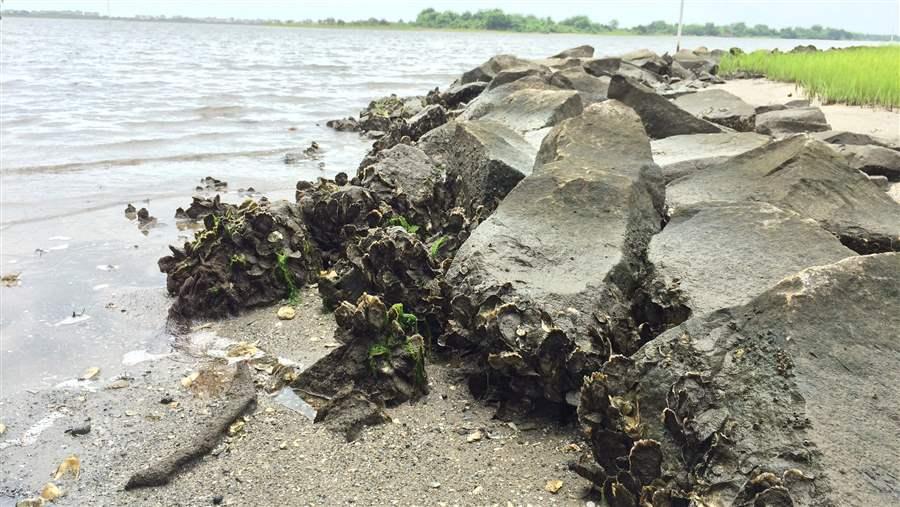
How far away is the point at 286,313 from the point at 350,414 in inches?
62.4

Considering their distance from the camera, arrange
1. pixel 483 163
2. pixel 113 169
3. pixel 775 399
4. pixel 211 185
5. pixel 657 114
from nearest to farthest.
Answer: pixel 775 399 → pixel 483 163 → pixel 657 114 → pixel 211 185 → pixel 113 169

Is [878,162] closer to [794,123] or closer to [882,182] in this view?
[882,182]

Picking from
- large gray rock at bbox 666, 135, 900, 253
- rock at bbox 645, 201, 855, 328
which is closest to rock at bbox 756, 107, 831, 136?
large gray rock at bbox 666, 135, 900, 253

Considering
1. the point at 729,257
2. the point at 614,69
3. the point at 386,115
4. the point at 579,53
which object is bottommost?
the point at 386,115

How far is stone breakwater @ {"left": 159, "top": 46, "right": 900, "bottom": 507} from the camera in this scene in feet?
7.93

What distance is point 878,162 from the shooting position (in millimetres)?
6117

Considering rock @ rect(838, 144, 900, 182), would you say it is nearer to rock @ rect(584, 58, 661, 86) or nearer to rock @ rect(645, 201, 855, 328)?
rock @ rect(645, 201, 855, 328)

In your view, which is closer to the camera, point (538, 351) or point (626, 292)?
point (538, 351)

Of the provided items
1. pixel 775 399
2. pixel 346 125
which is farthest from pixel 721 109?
pixel 346 125

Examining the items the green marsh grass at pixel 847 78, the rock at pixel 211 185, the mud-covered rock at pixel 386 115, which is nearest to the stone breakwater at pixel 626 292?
the rock at pixel 211 185

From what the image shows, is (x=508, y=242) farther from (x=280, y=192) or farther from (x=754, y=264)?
(x=280, y=192)

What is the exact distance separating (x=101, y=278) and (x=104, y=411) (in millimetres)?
2305

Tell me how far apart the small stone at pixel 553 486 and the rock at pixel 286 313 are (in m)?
2.36

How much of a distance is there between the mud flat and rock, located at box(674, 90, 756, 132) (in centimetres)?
301
